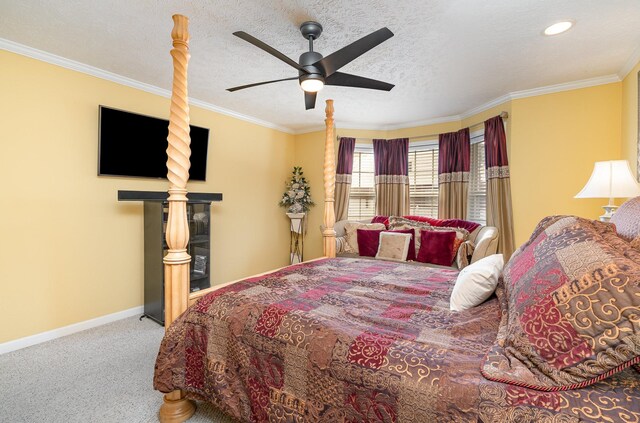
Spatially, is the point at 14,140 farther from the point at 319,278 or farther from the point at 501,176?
the point at 501,176

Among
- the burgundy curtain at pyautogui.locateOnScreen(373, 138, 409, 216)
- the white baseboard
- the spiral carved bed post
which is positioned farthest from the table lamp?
the white baseboard

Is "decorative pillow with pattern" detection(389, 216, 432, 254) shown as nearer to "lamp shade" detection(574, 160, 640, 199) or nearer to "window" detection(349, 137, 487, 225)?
"window" detection(349, 137, 487, 225)

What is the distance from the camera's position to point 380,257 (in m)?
4.02

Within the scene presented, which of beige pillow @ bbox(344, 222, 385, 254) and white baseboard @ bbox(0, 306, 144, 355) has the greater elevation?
beige pillow @ bbox(344, 222, 385, 254)

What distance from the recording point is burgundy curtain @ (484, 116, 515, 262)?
3650 mm

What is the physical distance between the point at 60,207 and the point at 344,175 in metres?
3.70

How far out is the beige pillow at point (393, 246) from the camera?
3.91 metres

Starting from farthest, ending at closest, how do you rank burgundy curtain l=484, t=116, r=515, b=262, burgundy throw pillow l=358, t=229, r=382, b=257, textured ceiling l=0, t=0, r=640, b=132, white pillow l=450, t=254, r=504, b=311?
burgundy throw pillow l=358, t=229, r=382, b=257, burgundy curtain l=484, t=116, r=515, b=262, textured ceiling l=0, t=0, r=640, b=132, white pillow l=450, t=254, r=504, b=311

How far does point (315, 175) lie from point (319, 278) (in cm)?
341

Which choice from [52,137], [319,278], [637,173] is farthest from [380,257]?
[52,137]

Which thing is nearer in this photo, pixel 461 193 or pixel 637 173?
pixel 637 173

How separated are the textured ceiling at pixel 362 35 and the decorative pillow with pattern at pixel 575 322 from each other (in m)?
1.87

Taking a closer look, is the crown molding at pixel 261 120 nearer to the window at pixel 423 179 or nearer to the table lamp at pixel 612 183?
the window at pixel 423 179

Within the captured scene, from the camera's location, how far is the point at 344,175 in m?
5.02
